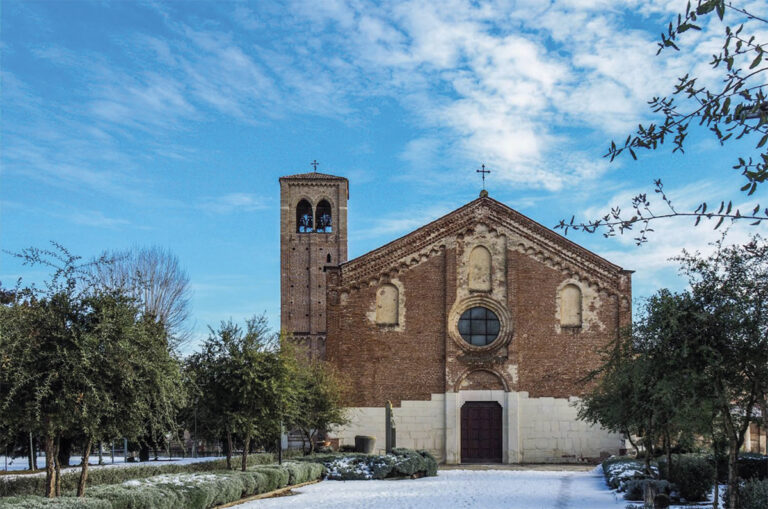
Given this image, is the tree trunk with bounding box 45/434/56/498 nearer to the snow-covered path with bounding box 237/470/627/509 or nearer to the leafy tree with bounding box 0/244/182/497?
the leafy tree with bounding box 0/244/182/497

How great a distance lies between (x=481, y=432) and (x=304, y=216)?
957 inches

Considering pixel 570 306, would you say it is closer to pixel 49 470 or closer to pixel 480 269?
pixel 480 269

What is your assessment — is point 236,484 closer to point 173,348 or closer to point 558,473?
point 173,348

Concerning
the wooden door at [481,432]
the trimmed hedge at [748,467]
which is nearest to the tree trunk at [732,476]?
the trimmed hedge at [748,467]

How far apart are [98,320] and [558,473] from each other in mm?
20715

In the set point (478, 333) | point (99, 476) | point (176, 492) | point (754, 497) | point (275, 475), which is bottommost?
point (275, 475)

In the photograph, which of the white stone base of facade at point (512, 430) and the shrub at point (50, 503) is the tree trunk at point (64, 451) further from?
the shrub at point (50, 503)

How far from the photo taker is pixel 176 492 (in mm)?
16688

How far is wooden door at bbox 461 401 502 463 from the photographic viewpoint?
3628 cm

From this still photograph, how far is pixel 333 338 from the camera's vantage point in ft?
121

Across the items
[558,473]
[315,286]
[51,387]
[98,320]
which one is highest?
[315,286]

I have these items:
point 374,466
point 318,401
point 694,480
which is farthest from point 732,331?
point 318,401

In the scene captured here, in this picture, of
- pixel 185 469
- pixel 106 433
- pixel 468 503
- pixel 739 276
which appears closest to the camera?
pixel 739 276

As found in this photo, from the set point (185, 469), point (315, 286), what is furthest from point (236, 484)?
point (315, 286)
